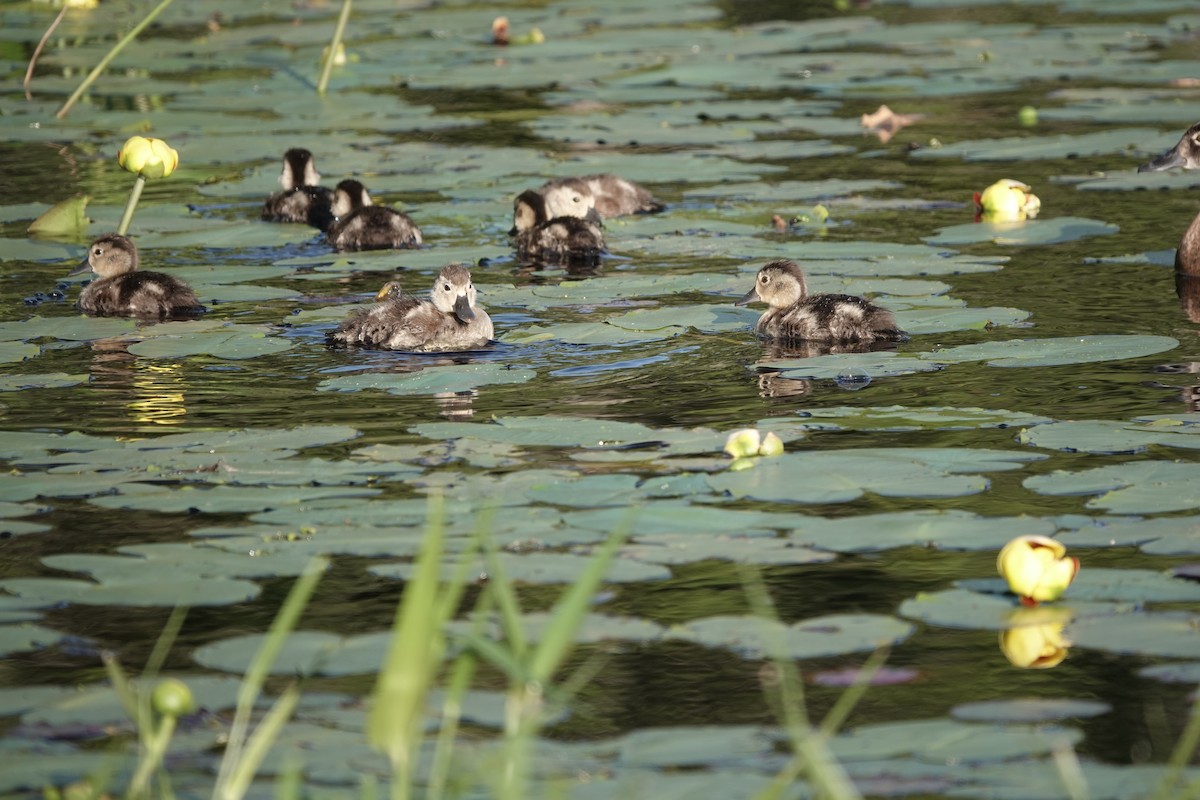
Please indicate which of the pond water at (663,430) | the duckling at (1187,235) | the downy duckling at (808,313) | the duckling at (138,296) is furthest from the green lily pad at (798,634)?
the duckling at (138,296)

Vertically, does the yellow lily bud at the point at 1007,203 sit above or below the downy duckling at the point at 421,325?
above

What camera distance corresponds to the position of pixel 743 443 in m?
6.35

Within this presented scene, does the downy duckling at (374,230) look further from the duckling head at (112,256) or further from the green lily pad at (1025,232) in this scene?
the green lily pad at (1025,232)

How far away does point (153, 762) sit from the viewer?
3617mm

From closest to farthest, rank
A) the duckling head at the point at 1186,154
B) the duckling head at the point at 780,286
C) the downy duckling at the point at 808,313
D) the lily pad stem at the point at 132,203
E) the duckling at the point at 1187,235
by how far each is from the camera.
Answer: the downy duckling at the point at 808,313
the duckling head at the point at 780,286
the lily pad stem at the point at 132,203
the duckling at the point at 1187,235
the duckling head at the point at 1186,154

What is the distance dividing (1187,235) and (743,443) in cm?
462

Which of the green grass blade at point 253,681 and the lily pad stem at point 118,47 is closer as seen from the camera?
the green grass blade at point 253,681

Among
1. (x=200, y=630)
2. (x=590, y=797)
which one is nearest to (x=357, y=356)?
(x=200, y=630)

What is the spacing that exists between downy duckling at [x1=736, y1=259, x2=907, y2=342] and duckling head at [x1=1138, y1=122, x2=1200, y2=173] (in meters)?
3.03

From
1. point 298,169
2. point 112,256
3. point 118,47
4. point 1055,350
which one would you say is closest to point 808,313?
point 1055,350

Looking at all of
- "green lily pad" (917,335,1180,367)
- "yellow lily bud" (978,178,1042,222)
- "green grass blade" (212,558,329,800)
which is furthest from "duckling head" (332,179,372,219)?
"green grass blade" (212,558,329,800)

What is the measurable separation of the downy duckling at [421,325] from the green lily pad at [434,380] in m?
0.56

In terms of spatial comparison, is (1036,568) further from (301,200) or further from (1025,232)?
(301,200)

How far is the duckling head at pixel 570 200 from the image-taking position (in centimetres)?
1155
